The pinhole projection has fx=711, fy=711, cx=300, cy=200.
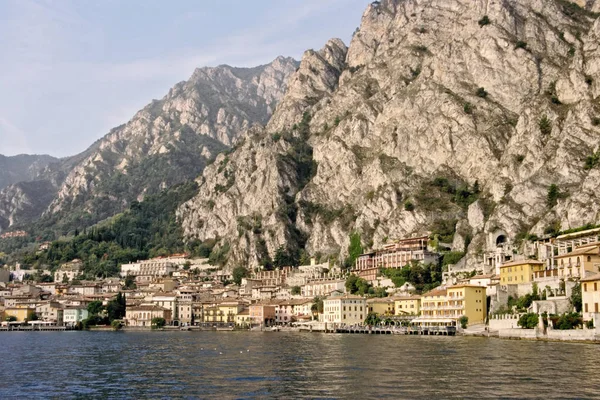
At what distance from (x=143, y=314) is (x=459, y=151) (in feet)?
245

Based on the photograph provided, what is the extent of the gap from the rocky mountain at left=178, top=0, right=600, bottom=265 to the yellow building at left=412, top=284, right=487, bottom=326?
1992 centimetres

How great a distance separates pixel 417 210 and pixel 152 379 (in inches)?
4151

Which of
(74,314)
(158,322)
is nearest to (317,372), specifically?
(158,322)

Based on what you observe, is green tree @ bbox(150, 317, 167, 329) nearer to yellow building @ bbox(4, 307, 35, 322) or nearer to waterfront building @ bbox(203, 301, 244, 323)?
waterfront building @ bbox(203, 301, 244, 323)

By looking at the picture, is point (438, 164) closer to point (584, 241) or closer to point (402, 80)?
point (402, 80)

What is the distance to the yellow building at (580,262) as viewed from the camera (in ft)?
270

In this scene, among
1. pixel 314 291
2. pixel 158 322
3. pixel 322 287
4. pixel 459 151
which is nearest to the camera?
pixel 158 322

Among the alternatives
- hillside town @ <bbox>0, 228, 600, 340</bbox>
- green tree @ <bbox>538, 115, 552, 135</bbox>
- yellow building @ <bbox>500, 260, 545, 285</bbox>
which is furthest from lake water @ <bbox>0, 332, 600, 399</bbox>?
green tree @ <bbox>538, 115, 552, 135</bbox>

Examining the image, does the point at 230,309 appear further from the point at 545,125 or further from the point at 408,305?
the point at 545,125

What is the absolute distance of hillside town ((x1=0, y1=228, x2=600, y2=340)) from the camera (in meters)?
83.1

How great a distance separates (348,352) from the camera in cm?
6681

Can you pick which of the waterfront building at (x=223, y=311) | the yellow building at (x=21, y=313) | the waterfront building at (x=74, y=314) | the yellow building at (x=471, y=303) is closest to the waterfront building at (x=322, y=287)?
the waterfront building at (x=223, y=311)

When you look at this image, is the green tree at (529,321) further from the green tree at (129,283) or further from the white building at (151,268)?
the white building at (151,268)

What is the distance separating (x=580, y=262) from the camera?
8381 centimetres
